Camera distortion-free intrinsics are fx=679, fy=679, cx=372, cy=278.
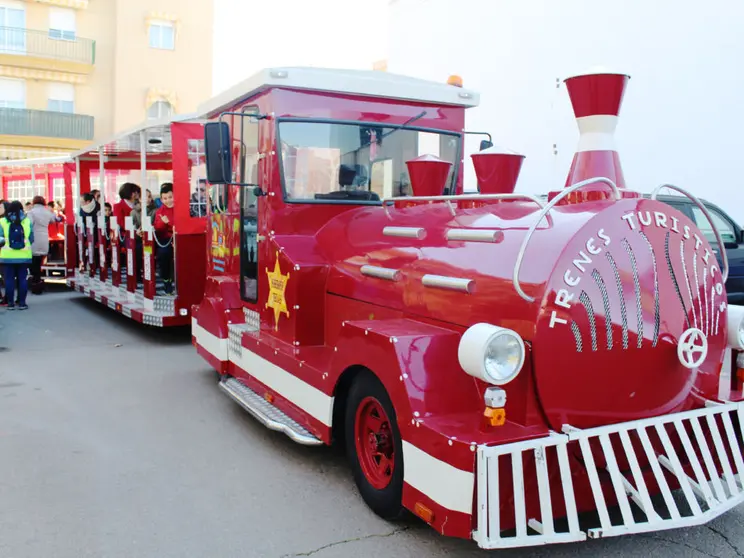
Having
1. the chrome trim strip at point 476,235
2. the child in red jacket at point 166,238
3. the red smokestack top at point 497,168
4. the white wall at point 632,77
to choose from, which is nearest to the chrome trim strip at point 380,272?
the chrome trim strip at point 476,235

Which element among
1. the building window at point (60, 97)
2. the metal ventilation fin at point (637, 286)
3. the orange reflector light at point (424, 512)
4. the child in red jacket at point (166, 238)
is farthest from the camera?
the building window at point (60, 97)

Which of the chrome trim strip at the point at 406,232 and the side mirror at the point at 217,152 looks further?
the side mirror at the point at 217,152

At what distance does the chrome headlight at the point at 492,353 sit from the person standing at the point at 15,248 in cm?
918

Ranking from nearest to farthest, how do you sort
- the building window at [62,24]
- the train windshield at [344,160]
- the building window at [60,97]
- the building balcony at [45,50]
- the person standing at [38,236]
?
the train windshield at [344,160] < the person standing at [38,236] < the building balcony at [45,50] < the building window at [62,24] < the building window at [60,97]

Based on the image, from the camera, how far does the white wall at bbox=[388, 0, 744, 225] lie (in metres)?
9.10

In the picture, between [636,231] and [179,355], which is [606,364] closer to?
[636,231]

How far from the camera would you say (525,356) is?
2.79 meters

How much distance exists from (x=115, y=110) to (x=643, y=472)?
26951mm

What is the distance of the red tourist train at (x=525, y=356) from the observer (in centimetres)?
269

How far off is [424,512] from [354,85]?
121 inches

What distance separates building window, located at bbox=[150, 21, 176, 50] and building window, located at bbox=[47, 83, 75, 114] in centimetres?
367

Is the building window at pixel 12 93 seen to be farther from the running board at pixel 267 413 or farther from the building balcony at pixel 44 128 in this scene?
the running board at pixel 267 413

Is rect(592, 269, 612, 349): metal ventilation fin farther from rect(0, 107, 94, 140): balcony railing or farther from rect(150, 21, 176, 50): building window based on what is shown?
rect(150, 21, 176, 50): building window

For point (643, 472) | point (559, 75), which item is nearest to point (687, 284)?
point (643, 472)
